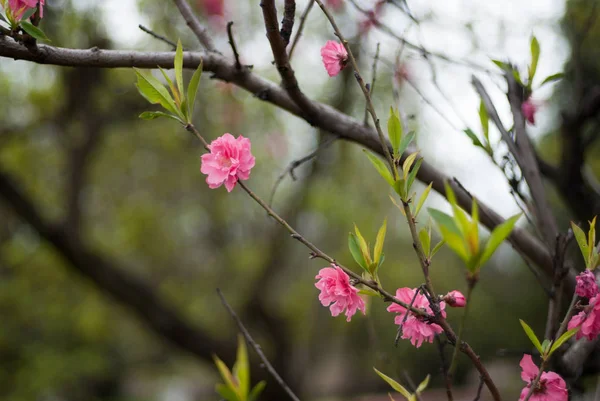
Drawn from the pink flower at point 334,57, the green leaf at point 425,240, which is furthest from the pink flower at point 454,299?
the pink flower at point 334,57

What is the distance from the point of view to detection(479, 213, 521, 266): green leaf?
17.8 inches

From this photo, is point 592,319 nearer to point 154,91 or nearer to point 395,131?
point 395,131

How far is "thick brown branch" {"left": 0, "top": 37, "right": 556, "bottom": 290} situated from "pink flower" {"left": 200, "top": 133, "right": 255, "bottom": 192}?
0.81 feet

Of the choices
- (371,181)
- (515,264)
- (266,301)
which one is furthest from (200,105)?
(515,264)

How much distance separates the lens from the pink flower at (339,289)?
2.32ft

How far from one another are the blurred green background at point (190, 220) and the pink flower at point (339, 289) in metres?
1.19

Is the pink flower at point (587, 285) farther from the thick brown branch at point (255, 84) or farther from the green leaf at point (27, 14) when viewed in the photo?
the green leaf at point (27, 14)

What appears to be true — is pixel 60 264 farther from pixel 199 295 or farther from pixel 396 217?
pixel 396 217

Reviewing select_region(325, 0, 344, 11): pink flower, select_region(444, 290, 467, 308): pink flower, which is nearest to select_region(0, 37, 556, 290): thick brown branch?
select_region(444, 290, 467, 308): pink flower

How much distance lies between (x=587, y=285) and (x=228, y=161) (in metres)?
0.54

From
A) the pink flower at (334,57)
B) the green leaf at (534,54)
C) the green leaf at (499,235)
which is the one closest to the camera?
the green leaf at (499,235)

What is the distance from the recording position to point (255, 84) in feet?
3.66

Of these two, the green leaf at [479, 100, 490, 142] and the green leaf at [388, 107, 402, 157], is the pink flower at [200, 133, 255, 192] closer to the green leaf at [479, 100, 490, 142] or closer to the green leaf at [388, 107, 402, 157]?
the green leaf at [388, 107, 402, 157]

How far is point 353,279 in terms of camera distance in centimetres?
70
